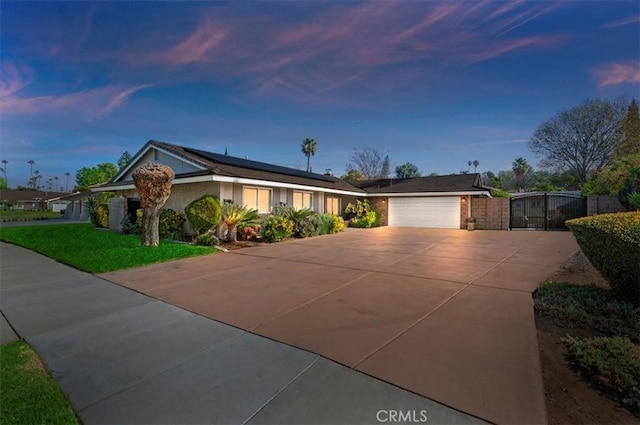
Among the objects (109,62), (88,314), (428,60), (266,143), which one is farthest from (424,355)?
A: (266,143)

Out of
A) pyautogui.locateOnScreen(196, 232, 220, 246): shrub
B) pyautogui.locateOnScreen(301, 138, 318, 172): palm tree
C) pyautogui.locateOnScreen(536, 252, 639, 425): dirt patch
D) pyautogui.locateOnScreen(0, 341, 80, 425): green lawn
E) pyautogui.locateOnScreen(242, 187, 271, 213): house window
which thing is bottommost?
pyautogui.locateOnScreen(0, 341, 80, 425): green lawn

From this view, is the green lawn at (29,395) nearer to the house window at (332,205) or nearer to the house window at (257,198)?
the house window at (257,198)

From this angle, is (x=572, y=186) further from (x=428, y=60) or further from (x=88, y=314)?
(x=88, y=314)

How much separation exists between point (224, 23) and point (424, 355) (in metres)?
11.3

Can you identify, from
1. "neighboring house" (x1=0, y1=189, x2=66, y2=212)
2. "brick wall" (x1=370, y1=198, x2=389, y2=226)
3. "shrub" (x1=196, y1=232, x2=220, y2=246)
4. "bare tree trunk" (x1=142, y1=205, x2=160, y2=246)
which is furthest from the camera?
"neighboring house" (x1=0, y1=189, x2=66, y2=212)

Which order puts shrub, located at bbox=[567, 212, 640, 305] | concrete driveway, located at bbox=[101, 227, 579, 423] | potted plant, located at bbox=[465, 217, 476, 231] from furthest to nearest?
potted plant, located at bbox=[465, 217, 476, 231] → shrub, located at bbox=[567, 212, 640, 305] → concrete driveway, located at bbox=[101, 227, 579, 423]

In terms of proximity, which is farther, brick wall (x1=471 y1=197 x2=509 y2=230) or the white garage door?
the white garage door

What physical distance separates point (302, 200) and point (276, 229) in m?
5.08

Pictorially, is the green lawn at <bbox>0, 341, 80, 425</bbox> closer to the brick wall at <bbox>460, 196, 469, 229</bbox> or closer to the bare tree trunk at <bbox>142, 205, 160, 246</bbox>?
the bare tree trunk at <bbox>142, 205, 160, 246</bbox>

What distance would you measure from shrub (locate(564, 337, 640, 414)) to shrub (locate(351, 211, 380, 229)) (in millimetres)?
16635

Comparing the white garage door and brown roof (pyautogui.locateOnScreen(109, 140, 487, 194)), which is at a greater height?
→ brown roof (pyautogui.locateOnScreen(109, 140, 487, 194))

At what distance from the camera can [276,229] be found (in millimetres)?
12766

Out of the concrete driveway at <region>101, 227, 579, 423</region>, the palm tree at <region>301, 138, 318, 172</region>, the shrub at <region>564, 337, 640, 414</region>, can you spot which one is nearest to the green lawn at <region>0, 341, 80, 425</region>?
the concrete driveway at <region>101, 227, 579, 423</region>

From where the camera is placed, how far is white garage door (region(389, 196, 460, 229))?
63.1 ft
